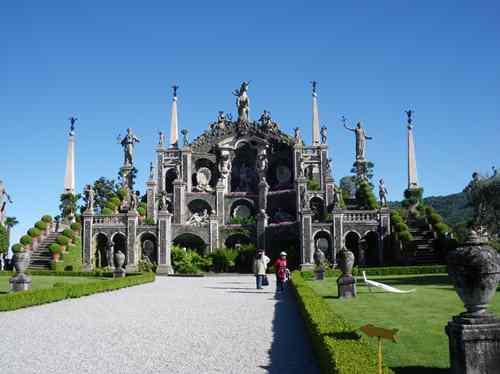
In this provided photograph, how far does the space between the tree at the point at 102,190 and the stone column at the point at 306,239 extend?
119ft

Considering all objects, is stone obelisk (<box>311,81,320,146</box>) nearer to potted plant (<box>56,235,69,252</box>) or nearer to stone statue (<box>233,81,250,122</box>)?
stone statue (<box>233,81,250,122</box>)

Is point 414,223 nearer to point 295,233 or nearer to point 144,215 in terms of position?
point 295,233

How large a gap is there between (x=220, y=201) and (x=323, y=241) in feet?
43.8

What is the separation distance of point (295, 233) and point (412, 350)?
41950 mm

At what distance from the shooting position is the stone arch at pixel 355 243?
49463mm

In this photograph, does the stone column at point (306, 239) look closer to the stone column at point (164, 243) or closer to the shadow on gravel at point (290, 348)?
the stone column at point (164, 243)

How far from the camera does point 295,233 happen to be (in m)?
52.4

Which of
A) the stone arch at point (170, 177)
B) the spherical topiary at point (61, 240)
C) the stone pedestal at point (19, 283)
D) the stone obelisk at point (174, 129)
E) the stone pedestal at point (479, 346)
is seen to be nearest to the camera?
the stone pedestal at point (479, 346)

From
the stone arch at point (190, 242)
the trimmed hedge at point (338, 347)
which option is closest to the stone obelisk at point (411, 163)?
the stone arch at point (190, 242)

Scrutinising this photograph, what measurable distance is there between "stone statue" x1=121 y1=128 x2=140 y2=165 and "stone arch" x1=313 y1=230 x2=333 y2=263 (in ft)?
81.0

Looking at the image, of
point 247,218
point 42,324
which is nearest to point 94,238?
point 247,218

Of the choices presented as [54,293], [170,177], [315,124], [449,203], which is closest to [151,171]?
[170,177]

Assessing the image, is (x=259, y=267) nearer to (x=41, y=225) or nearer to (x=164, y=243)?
(x=164, y=243)

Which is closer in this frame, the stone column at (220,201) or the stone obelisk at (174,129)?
the stone column at (220,201)
